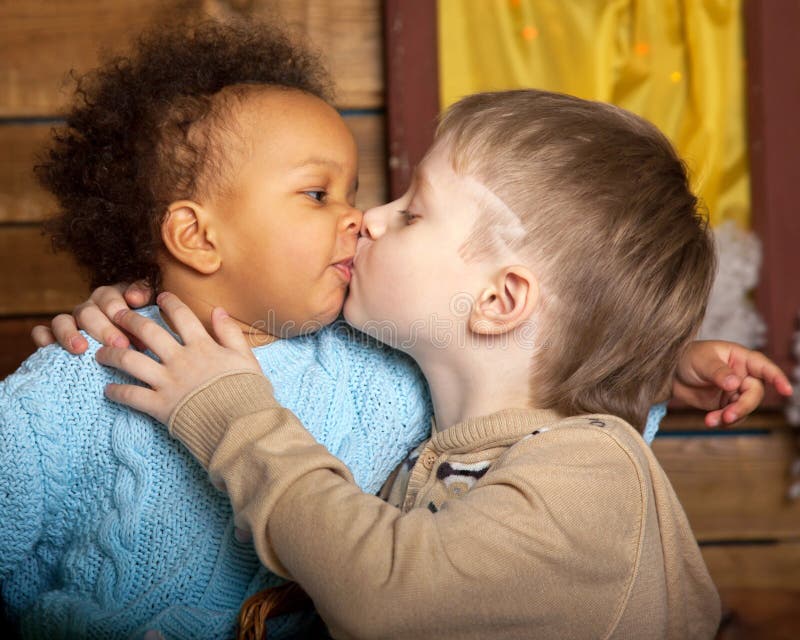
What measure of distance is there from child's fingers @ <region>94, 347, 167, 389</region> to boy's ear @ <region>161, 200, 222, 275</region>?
171mm

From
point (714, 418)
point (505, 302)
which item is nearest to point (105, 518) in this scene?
point (505, 302)

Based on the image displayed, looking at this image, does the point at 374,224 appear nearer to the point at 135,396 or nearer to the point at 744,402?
the point at 135,396

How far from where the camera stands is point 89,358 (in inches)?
47.7

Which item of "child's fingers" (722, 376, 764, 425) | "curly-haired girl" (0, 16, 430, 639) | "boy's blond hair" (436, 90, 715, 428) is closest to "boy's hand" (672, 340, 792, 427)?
"child's fingers" (722, 376, 764, 425)

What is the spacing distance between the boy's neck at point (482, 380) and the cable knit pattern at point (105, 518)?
35cm

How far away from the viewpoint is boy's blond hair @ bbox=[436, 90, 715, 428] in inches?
44.3

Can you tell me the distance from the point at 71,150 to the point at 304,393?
0.53 metres

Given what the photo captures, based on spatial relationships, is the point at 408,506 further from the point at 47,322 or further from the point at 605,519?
the point at 47,322

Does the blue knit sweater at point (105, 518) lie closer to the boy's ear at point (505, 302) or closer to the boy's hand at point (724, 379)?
the boy's ear at point (505, 302)

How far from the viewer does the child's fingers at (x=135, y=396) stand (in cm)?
110

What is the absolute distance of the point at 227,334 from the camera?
115 centimetres

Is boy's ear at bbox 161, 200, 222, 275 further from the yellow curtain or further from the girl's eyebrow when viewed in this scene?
the yellow curtain

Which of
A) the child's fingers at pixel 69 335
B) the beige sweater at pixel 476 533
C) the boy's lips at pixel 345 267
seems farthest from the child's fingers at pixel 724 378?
the child's fingers at pixel 69 335

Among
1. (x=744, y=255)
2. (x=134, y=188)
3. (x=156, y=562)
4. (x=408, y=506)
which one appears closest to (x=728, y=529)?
(x=744, y=255)
